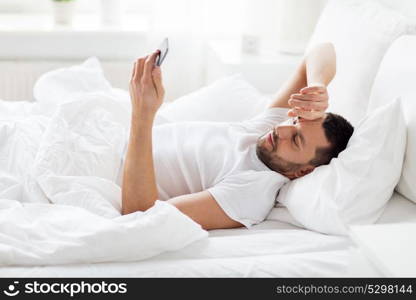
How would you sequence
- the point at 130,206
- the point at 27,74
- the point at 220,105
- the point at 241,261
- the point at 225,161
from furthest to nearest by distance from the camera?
the point at 27,74
the point at 220,105
the point at 225,161
the point at 130,206
the point at 241,261

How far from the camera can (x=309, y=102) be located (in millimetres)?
1653

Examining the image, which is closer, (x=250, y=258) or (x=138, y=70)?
(x=250, y=258)

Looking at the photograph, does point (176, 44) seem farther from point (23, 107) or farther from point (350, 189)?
point (350, 189)

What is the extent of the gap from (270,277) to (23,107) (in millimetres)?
1207

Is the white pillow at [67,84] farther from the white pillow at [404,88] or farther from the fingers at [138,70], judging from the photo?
the white pillow at [404,88]

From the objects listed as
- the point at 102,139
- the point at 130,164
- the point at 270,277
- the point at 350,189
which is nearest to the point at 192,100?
the point at 102,139

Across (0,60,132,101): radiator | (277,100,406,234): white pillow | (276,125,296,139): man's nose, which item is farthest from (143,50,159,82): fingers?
(0,60,132,101): radiator

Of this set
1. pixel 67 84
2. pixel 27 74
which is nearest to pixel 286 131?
pixel 67 84

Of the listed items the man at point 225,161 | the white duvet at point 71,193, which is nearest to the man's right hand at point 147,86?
the man at point 225,161

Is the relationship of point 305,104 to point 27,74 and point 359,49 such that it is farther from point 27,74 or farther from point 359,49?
point 27,74

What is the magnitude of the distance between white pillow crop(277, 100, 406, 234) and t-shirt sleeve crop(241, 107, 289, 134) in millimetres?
357

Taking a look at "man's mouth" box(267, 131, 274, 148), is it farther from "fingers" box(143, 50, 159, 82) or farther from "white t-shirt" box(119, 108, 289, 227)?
"fingers" box(143, 50, 159, 82)

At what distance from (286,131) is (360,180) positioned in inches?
10.4

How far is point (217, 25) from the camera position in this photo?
318 centimetres
